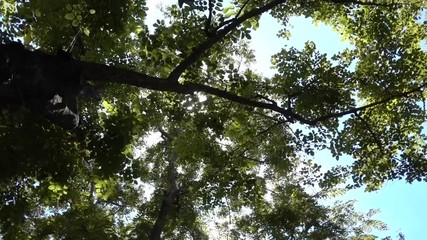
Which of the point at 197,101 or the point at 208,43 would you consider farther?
the point at 197,101

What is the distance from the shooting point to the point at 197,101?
9320 millimetres

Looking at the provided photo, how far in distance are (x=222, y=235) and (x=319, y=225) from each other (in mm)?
4311

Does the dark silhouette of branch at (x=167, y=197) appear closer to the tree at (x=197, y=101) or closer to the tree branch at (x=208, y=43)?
the tree at (x=197, y=101)

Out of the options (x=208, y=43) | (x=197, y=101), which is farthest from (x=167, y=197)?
(x=208, y=43)

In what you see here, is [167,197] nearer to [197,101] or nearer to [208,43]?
[197,101]

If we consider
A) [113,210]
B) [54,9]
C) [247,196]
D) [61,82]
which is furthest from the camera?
[113,210]

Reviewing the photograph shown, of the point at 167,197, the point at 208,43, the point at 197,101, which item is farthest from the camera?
the point at 167,197

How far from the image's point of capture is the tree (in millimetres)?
6262

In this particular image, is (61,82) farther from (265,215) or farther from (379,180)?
(265,215)

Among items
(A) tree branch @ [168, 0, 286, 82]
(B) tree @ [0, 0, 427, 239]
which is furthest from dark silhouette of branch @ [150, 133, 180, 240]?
(A) tree branch @ [168, 0, 286, 82]

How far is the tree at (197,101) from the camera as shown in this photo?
6.26m

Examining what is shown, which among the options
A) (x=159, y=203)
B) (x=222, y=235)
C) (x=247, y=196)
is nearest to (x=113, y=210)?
(x=159, y=203)

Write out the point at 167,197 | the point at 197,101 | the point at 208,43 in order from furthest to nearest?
the point at 167,197
the point at 197,101
the point at 208,43

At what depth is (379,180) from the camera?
29.3ft
